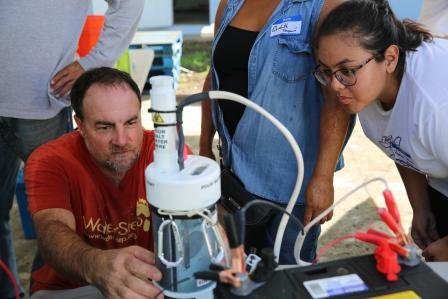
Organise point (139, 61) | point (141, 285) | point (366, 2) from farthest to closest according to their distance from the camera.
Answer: point (139, 61), point (366, 2), point (141, 285)

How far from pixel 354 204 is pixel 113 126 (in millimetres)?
2169

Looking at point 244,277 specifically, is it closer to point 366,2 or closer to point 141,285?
→ point 141,285

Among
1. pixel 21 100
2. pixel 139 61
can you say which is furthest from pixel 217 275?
pixel 139 61

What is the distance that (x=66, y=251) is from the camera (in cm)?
115

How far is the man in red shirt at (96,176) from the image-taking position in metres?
1.40

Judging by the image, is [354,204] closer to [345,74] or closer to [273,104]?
[273,104]

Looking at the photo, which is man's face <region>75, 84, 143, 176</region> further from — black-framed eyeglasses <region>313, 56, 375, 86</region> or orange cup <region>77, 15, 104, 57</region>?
orange cup <region>77, 15, 104, 57</region>

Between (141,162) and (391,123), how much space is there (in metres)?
0.77

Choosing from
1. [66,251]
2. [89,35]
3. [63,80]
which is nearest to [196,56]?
[89,35]

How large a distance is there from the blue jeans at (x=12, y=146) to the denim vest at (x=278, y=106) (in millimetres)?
757

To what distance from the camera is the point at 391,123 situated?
1.36 meters

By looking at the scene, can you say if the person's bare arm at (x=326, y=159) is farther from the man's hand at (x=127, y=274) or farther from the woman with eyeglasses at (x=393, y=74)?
the man's hand at (x=127, y=274)

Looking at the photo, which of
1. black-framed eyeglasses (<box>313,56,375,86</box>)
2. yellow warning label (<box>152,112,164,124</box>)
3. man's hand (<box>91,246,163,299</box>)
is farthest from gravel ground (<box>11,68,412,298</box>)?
yellow warning label (<box>152,112,164,124</box>)

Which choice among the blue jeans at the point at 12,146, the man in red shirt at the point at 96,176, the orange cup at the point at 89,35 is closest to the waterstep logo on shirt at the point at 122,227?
the man in red shirt at the point at 96,176
